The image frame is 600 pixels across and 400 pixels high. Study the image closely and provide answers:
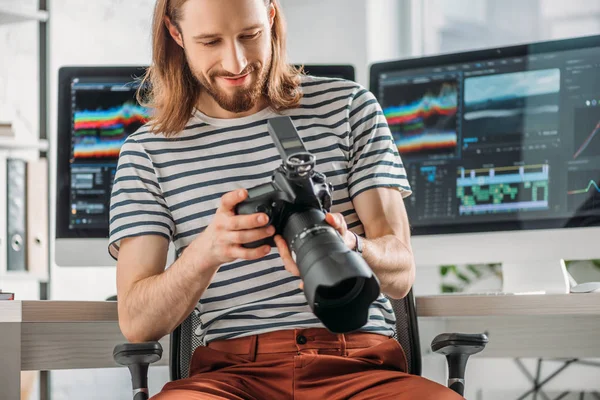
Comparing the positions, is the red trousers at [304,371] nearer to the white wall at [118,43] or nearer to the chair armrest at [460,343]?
the chair armrest at [460,343]

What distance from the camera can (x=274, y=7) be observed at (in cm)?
150

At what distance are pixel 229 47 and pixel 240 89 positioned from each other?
0.24ft

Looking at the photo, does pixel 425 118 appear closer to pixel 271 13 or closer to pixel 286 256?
pixel 271 13

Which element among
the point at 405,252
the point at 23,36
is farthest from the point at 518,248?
the point at 23,36

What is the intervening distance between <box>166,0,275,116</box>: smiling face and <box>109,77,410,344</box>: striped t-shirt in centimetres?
6

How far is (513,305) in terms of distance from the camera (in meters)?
1.43

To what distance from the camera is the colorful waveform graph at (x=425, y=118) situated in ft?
5.98

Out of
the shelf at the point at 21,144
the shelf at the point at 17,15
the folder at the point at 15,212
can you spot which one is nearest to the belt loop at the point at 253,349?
the folder at the point at 15,212

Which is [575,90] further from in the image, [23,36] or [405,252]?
[23,36]

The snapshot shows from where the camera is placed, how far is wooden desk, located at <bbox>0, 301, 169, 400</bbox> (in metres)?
1.42

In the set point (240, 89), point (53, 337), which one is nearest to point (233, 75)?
point (240, 89)

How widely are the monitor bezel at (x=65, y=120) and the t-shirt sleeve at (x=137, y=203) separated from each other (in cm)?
49

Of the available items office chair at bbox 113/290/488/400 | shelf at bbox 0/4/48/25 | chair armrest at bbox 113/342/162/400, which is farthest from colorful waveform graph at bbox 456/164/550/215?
shelf at bbox 0/4/48/25

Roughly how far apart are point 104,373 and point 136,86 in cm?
95
